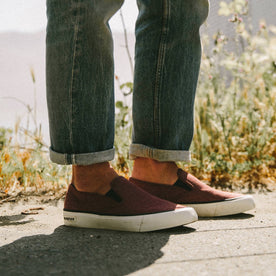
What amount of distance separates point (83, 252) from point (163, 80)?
0.61 metres

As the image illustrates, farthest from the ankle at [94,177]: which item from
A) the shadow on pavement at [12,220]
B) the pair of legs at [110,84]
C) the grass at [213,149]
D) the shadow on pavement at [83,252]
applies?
the grass at [213,149]

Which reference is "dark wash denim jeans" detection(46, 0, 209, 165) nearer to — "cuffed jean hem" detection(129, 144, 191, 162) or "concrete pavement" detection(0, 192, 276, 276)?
"cuffed jean hem" detection(129, 144, 191, 162)

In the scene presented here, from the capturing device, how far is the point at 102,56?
107 centimetres

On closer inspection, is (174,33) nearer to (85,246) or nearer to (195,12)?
(195,12)

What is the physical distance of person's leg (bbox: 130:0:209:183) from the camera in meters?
1.23

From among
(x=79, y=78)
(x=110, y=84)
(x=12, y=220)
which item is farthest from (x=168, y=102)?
(x=12, y=220)

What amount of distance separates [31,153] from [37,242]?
132 centimetres

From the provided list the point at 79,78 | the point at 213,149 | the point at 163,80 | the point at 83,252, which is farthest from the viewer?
the point at 213,149

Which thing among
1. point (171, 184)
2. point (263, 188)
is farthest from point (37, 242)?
point (263, 188)

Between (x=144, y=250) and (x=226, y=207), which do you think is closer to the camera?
(x=144, y=250)

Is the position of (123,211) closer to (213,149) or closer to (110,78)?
Answer: (110,78)

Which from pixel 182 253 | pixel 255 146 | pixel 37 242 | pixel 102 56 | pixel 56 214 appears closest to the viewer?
pixel 182 253

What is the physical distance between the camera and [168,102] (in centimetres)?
125

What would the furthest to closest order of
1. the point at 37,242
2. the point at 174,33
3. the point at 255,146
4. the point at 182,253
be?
the point at 255,146 → the point at 174,33 → the point at 37,242 → the point at 182,253
